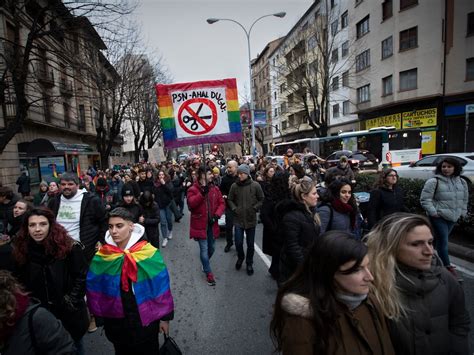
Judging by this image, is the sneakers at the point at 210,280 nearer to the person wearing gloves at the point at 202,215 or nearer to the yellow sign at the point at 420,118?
the person wearing gloves at the point at 202,215

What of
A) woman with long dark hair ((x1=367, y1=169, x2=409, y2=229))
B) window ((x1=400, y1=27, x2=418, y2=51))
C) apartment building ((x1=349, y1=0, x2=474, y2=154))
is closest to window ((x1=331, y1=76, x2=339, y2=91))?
apartment building ((x1=349, y1=0, x2=474, y2=154))

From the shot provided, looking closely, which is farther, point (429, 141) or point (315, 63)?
point (429, 141)

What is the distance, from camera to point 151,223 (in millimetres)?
4852

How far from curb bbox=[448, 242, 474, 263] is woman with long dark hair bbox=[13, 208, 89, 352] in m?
5.78

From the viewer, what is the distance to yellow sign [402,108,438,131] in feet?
70.6

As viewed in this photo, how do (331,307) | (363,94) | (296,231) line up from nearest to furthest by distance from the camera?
1. (331,307)
2. (296,231)
3. (363,94)

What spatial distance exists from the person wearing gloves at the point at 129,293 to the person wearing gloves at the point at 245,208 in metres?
2.65

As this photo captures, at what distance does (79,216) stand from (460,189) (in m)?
5.25

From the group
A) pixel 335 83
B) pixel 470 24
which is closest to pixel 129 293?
pixel 470 24

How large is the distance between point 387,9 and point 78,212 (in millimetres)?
28858

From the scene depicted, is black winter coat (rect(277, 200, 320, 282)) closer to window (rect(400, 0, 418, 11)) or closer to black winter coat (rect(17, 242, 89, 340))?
black winter coat (rect(17, 242, 89, 340))

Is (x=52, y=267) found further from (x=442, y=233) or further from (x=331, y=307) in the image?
(x=442, y=233)

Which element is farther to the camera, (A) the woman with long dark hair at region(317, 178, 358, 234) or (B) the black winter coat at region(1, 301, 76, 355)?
(A) the woman with long dark hair at region(317, 178, 358, 234)

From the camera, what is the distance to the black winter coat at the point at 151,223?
488 cm
